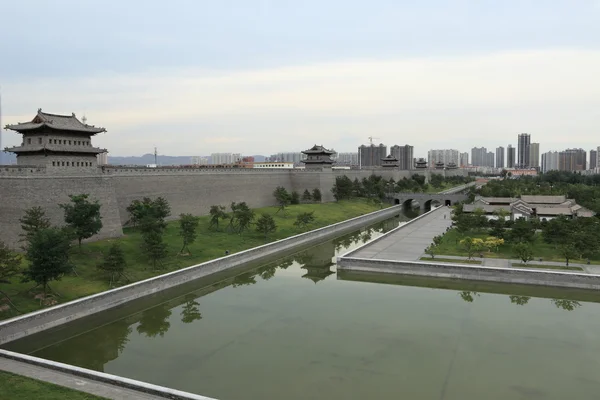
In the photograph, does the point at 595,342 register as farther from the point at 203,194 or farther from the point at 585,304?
the point at 203,194

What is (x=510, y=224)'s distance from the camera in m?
26.7

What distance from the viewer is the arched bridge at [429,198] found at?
162 ft

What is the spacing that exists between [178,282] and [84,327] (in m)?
4.81

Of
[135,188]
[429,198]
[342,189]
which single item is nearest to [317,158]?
[342,189]

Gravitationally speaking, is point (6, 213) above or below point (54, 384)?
above

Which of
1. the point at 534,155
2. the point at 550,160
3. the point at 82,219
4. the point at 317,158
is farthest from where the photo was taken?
the point at 534,155

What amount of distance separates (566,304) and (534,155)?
15994 centimetres

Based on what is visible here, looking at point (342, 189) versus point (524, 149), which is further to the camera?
point (524, 149)

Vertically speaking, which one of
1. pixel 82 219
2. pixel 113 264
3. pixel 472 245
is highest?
pixel 82 219

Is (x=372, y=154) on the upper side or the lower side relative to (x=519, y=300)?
upper

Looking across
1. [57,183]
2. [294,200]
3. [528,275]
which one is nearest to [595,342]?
[528,275]

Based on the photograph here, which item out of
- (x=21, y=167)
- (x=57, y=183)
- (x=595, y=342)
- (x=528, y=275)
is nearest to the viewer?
(x=595, y=342)

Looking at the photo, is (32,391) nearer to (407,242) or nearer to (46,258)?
(46,258)

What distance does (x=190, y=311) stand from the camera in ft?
53.7
